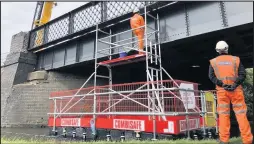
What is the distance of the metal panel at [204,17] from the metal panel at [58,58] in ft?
32.9

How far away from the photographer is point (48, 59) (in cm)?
1820

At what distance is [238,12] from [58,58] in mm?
12611

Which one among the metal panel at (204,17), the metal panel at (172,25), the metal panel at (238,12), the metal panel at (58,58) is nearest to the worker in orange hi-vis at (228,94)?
the metal panel at (238,12)

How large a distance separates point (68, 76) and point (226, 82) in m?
15.9

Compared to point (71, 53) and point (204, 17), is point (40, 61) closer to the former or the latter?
point (71, 53)

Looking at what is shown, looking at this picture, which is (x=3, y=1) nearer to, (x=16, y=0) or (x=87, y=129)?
(x=16, y=0)

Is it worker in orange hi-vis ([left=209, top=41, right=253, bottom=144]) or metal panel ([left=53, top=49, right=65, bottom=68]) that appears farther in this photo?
metal panel ([left=53, top=49, right=65, bottom=68])

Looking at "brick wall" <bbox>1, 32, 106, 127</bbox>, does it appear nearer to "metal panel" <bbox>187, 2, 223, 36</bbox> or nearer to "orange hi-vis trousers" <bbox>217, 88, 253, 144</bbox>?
"metal panel" <bbox>187, 2, 223, 36</bbox>

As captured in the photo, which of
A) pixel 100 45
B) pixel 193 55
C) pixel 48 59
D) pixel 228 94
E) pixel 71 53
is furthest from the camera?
pixel 48 59

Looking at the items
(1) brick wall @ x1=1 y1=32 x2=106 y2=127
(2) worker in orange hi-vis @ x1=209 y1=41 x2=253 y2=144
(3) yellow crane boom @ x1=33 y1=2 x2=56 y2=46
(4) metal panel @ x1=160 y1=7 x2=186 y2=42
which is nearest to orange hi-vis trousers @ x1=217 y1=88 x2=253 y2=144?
(2) worker in orange hi-vis @ x1=209 y1=41 x2=253 y2=144

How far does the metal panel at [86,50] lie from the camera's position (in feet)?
47.7

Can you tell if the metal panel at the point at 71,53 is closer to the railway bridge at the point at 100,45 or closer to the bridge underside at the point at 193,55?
the railway bridge at the point at 100,45

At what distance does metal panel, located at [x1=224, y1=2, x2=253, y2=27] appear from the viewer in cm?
855

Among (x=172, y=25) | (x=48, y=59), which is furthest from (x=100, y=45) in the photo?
(x=48, y=59)
